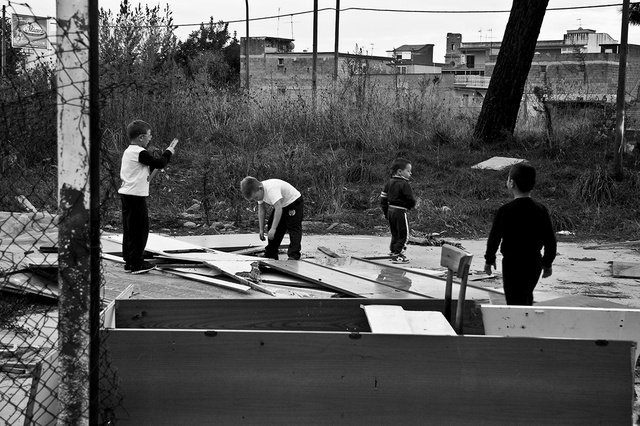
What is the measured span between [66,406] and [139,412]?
723mm

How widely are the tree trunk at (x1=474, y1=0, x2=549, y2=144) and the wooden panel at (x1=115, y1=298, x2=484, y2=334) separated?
40.4ft

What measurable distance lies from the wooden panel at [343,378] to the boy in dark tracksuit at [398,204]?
18.2ft

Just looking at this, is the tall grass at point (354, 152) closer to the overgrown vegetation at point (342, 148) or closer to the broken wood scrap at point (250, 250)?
the overgrown vegetation at point (342, 148)

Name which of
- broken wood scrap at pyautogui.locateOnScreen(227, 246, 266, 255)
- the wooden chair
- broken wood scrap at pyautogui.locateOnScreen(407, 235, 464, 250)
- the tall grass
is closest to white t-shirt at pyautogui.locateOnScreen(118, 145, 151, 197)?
broken wood scrap at pyautogui.locateOnScreen(227, 246, 266, 255)

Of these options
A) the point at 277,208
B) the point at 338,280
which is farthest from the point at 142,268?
the point at 338,280

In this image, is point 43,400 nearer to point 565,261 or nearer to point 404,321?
point 404,321

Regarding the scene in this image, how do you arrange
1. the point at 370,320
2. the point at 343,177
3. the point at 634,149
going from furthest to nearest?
the point at 634,149
the point at 343,177
the point at 370,320

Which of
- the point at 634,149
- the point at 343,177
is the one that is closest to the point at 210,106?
the point at 343,177

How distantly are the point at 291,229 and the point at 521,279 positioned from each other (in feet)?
12.1

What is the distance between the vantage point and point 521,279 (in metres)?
6.01

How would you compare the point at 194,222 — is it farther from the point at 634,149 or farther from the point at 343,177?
the point at 634,149

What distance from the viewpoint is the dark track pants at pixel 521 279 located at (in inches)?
236

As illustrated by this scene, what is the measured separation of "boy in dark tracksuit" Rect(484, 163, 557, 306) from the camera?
5961mm

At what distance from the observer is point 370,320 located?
15.5ft
